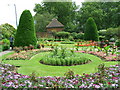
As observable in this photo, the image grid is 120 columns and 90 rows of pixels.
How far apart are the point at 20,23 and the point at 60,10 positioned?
66.8 feet

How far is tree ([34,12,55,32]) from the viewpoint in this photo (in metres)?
32.2

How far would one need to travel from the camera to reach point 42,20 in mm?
33188

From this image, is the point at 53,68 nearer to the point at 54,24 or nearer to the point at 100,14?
the point at 100,14

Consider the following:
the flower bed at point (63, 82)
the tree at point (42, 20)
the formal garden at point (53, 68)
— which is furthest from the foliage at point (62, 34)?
the flower bed at point (63, 82)

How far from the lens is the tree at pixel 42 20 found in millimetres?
32197

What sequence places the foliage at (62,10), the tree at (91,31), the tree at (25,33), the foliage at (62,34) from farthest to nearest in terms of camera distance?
the foliage at (62,10), the foliage at (62,34), the tree at (91,31), the tree at (25,33)

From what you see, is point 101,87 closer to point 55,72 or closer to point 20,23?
point 55,72

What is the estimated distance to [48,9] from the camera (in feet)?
114

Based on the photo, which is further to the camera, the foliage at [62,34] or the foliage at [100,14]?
the foliage at [62,34]

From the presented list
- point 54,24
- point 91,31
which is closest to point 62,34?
point 54,24

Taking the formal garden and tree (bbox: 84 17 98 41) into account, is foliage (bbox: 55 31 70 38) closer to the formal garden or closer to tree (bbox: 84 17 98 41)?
tree (bbox: 84 17 98 41)

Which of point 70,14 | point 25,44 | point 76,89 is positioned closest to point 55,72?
point 76,89

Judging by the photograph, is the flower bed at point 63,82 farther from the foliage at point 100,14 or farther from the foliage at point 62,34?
the foliage at point 62,34

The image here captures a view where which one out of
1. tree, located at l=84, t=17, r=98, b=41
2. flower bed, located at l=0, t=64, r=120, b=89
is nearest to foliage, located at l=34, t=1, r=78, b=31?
tree, located at l=84, t=17, r=98, b=41
